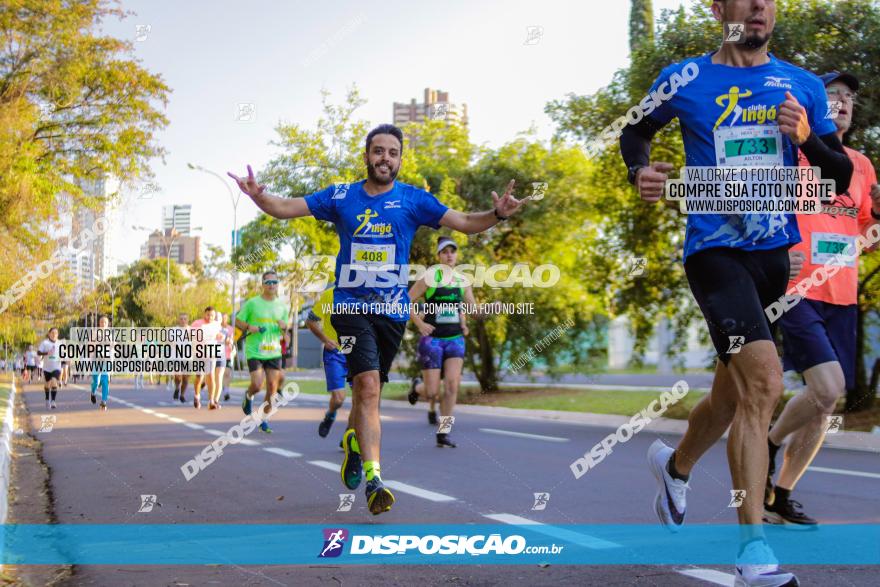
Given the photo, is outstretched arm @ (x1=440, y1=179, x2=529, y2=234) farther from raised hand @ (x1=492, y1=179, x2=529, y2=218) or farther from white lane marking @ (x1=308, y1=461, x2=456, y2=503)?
white lane marking @ (x1=308, y1=461, x2=456, y2=503)

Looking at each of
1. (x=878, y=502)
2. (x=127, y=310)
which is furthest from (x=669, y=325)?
(x=127, y=310)

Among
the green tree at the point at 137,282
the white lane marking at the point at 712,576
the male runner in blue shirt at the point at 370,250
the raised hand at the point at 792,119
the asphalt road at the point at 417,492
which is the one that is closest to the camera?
the raised hand at the point at 792,119

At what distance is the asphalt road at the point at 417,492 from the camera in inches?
161

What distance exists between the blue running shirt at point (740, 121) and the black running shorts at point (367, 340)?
233 centimetres

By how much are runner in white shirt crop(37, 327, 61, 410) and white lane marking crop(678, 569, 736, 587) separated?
1905 cm

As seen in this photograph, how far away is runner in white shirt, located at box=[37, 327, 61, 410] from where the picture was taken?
2084 cm

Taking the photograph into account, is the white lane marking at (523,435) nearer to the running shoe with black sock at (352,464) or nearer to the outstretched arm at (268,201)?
the running shoe with black sock at (352,464)

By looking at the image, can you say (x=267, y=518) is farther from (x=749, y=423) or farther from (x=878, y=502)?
(x=878, y=502)

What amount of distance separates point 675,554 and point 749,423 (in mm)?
1088

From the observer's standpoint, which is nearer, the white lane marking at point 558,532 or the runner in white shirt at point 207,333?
the white lane marking at point 558,532

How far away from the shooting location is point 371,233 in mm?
5727

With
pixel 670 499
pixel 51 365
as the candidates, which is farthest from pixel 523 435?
pixel 51 365

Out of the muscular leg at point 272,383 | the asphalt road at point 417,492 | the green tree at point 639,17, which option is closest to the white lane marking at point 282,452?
the asphalt road at point 417,492

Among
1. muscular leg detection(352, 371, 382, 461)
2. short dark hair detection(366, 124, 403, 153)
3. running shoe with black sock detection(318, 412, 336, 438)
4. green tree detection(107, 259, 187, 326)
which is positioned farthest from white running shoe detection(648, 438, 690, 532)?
green tree detection(107, 259, 187, 326)
